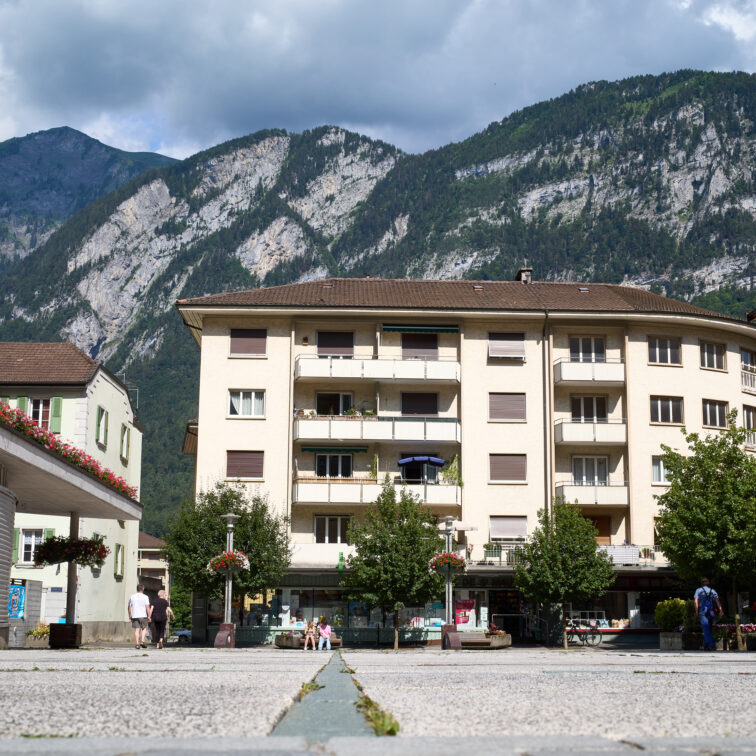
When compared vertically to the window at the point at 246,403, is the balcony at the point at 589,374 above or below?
above

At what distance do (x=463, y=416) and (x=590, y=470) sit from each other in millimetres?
5940

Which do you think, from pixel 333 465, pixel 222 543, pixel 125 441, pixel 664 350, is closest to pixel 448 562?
pixel 222 543

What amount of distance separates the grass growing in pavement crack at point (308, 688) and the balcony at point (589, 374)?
122 ft

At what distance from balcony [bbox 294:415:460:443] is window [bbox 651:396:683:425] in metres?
9.05

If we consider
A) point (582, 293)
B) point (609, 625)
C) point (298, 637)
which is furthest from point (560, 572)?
point (582, 293)

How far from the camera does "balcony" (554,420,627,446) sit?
45.2 metres

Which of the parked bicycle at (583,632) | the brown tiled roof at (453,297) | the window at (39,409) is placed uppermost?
the brown tiled roof at (453,297)

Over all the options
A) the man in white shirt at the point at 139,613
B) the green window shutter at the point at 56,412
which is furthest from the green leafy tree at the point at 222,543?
the man in white shirt at the point at 139,613

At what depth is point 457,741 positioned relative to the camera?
16.1 ft

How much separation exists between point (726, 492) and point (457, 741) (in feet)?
97.9

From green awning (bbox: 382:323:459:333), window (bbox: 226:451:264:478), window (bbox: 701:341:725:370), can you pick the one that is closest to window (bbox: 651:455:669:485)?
window (bbox: 701:341:725:370)

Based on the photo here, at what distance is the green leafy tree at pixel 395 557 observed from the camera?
3831 centimetres

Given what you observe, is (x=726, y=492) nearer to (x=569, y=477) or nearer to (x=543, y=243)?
(x=569, y=477)

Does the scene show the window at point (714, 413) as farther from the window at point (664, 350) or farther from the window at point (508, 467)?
the window at point (508, 467)
